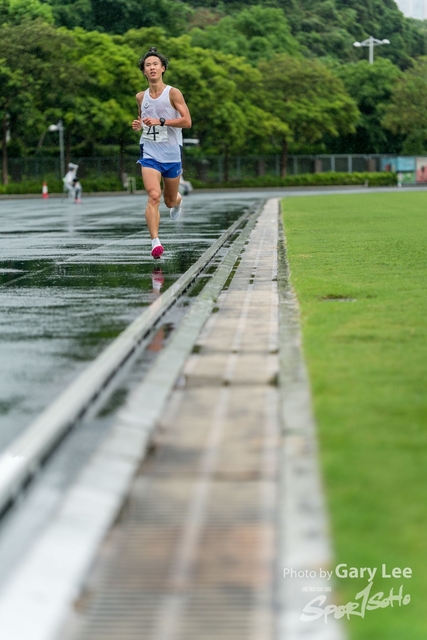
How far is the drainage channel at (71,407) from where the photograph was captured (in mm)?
4117

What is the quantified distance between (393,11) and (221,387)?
13147cm

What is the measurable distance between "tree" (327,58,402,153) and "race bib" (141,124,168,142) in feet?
269

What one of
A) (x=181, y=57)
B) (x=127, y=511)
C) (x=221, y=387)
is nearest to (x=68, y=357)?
(x=221, y=387)

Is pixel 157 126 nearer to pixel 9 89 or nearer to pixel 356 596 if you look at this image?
pixel 356 596

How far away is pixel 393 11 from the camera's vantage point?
432 feet

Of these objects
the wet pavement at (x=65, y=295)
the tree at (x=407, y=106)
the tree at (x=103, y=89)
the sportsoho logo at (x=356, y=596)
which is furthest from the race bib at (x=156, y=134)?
the tree at (x=407, y=106)

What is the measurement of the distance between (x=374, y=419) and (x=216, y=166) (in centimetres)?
8237

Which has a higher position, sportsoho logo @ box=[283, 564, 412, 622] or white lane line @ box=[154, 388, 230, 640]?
sportsoho logo @ box=[283, 564, 412, 622]

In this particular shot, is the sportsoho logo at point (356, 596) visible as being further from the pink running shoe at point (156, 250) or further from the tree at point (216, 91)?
the tree at point (216, 91)

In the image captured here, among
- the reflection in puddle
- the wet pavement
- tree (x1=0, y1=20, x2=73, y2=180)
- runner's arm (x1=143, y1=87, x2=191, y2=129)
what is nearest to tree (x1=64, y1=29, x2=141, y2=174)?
tree (x1=0, y1=20, x2=73, y2=180)

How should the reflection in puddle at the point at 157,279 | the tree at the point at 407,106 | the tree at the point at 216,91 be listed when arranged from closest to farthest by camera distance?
the reflection in puddle at the point at 157,279 → the tree at the point at 216,91 → the tree at the point at 407,106

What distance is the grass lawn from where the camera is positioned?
3.02 metres

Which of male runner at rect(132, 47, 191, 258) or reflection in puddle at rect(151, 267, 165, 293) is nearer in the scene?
reflection in puddle at rect(151, 267, 165, 293)

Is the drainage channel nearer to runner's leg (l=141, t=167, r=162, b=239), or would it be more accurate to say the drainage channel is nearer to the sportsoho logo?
the sportsoho logo
